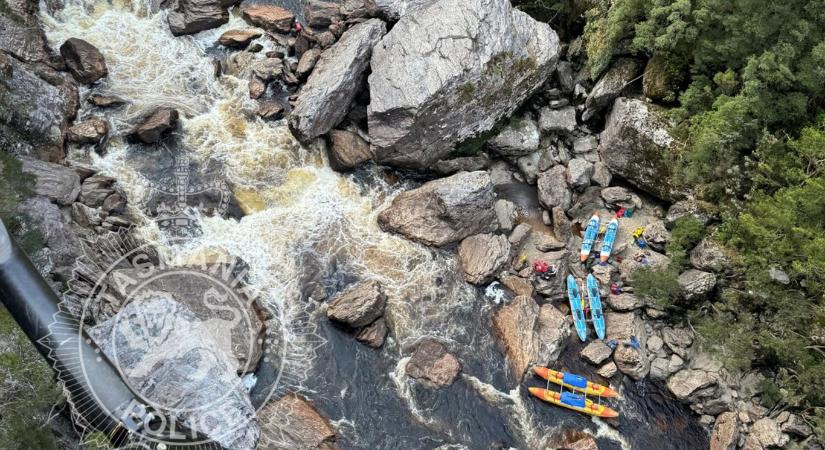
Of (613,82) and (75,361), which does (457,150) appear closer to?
(613,82)

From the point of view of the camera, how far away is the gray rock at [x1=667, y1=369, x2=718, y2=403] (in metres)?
20.9

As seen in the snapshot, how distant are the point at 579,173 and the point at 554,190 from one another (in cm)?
132

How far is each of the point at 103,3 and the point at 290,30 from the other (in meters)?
8.67

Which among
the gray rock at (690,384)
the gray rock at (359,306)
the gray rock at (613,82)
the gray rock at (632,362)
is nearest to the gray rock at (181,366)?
the gray rock at (359,306)

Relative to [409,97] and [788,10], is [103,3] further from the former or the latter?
[788,10]

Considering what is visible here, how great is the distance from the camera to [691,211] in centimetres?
2347

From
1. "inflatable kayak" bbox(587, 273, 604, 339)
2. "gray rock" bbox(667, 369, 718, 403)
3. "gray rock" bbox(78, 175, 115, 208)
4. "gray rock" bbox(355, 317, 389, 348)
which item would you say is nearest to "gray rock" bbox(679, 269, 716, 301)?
"gray rock" bbox(667, 369, 718, 403)

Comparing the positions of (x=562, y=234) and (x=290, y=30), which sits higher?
(x=290, y=30)

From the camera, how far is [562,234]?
2477cm

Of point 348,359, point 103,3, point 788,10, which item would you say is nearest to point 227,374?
point 348,359

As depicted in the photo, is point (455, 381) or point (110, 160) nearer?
point (455, 381)

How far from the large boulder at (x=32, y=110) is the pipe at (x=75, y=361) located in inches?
319

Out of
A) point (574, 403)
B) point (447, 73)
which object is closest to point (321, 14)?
point (447, 73)

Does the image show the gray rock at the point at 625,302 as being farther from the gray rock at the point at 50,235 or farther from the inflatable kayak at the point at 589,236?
the gray rock at the point at 50,235
